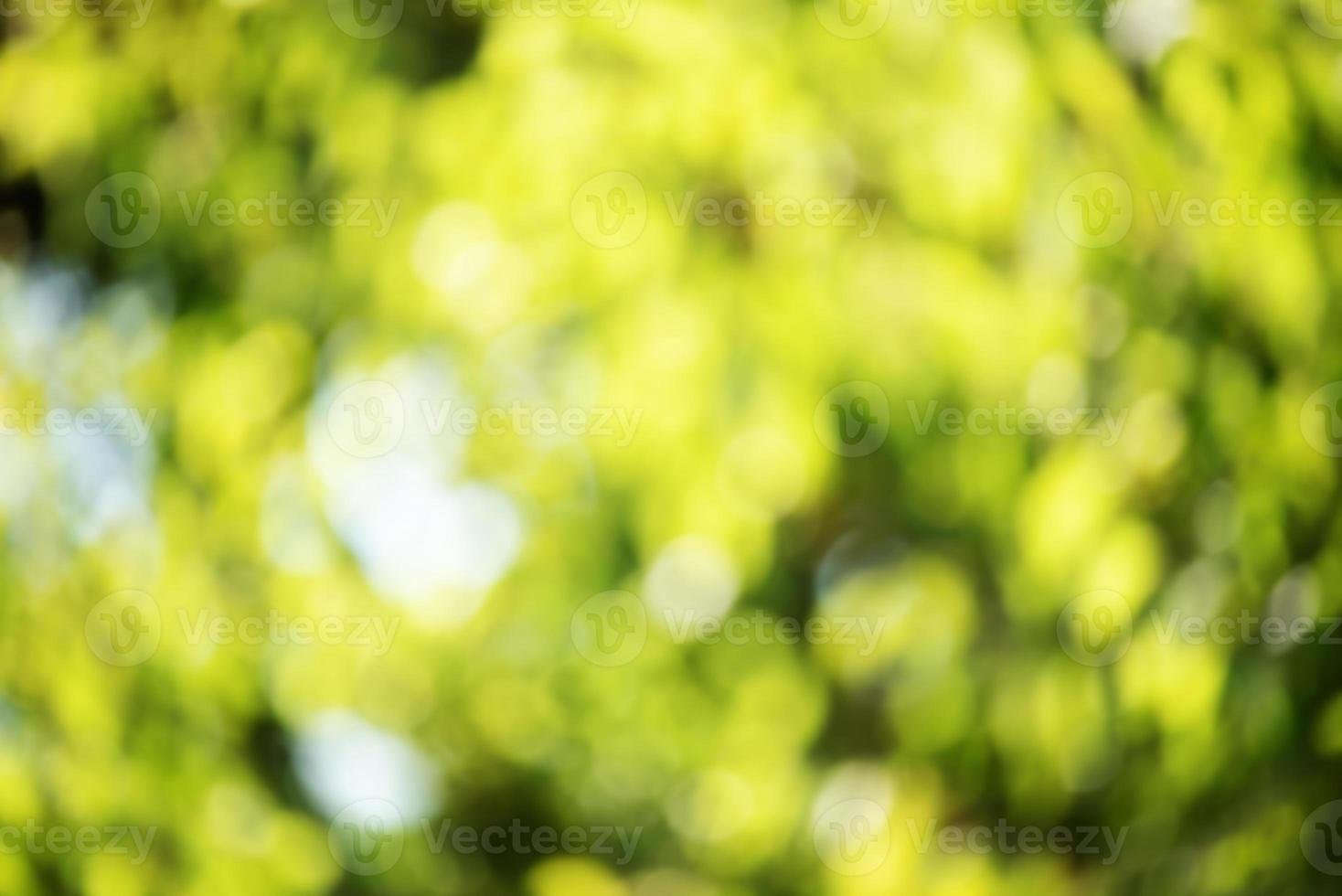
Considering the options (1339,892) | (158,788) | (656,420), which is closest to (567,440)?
(656,420)

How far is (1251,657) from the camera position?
33 cm

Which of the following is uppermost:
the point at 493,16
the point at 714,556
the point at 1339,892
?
the point at 493,16

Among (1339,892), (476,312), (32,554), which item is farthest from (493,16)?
(1339,892)

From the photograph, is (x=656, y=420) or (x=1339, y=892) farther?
(x=1339, y=892)

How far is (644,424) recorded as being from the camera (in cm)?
27

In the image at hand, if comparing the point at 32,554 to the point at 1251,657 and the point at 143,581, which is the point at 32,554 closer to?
the point at 143,581

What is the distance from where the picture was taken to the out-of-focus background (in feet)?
0.89

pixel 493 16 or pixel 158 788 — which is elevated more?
pixel 493 16

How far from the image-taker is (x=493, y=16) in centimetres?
28

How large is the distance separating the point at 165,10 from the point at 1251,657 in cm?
32

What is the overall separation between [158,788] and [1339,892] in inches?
14.9

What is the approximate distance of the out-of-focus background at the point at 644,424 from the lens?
10.7 inches

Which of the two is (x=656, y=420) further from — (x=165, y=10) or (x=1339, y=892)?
(x=1339, y=892)

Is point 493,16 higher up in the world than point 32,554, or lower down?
higher up
